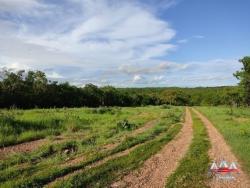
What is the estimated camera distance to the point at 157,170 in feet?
34.4

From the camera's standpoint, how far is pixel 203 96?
160 meters

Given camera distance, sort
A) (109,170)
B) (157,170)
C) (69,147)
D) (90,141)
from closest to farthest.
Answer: (109,170) < (157,170) < (69,147) < (90,141)

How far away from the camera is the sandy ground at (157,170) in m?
8.92

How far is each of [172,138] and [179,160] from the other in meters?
6.03

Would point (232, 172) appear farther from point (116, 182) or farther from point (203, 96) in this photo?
point (203, 96)

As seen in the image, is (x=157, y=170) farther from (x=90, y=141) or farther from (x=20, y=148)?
(x=20, y=148)

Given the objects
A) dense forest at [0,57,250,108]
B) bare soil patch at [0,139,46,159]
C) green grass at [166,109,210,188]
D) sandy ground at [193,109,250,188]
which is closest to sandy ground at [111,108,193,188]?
green grass at [166,109,210,188]

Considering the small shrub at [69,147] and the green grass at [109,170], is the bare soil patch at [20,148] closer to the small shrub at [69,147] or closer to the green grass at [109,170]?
the small shrub at [69,147]

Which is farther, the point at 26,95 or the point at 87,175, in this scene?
the point at 26,95

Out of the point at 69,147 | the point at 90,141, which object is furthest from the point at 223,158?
the point at 90,141

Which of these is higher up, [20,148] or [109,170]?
[20,148]

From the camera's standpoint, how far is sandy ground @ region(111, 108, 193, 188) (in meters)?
8.92

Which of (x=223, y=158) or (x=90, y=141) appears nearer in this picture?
(x=223, y=158)

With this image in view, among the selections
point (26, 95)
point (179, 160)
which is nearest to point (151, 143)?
point (179, 160)
